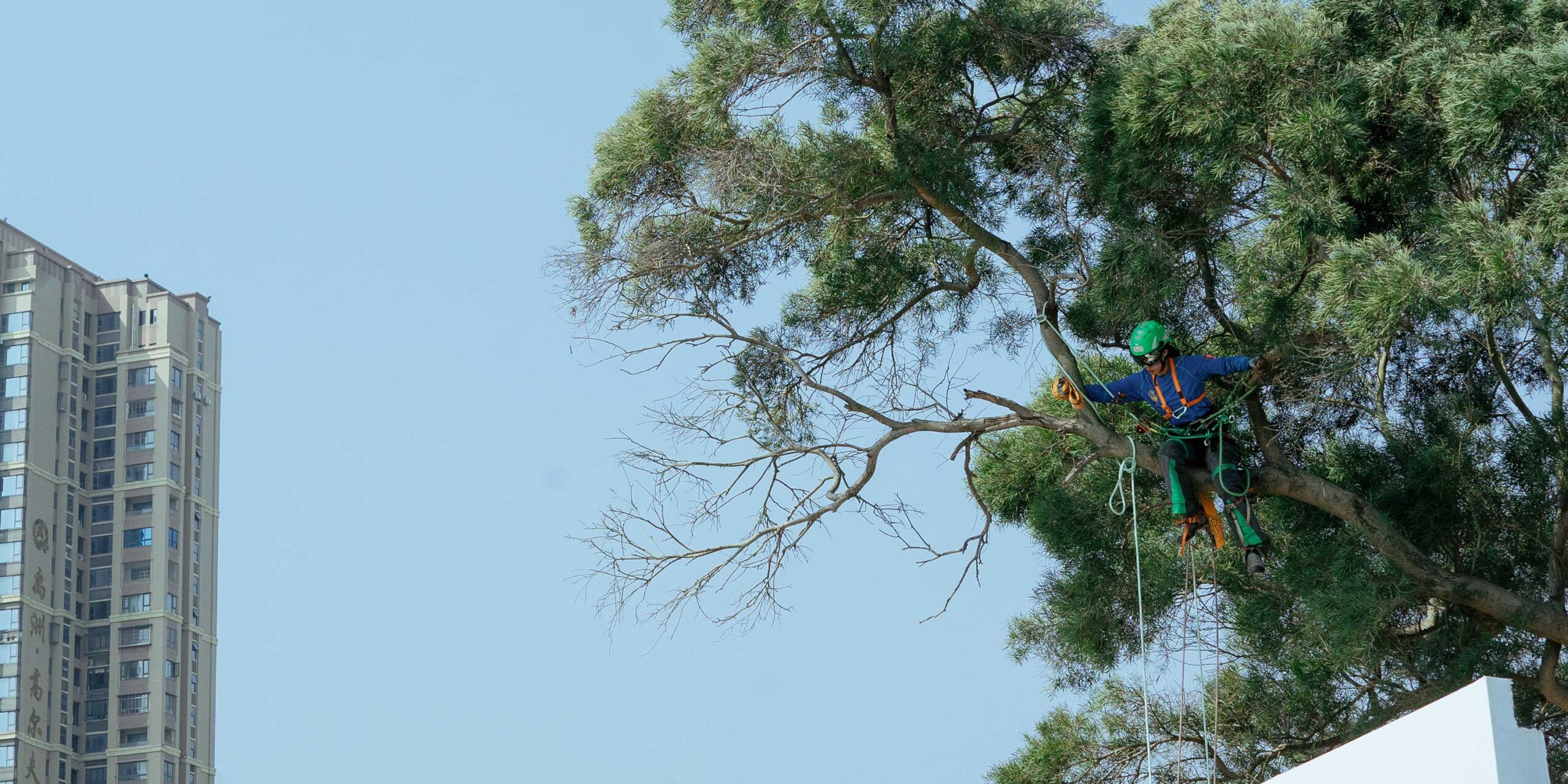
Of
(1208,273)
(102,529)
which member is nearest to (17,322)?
(102,529)

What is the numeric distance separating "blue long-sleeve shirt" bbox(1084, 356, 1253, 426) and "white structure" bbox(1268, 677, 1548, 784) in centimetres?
286

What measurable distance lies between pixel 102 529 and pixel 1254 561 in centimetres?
4141

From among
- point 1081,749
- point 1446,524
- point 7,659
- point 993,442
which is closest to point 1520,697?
point 1446,524

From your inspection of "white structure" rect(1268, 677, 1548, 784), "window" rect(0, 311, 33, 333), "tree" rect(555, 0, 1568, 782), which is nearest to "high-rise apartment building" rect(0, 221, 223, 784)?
"window" rect(0, 311, 33, 333)

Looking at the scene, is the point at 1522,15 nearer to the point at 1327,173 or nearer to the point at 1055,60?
the point at 1327,173

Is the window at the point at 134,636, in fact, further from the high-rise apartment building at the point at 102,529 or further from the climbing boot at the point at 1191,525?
the climbing boot at the point at 1191,525

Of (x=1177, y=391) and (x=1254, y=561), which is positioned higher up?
(x=1177, y=391)

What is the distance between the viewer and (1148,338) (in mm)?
7336

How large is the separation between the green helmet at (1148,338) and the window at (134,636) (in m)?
39.7

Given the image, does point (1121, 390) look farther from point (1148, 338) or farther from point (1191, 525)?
point (1191, 525)

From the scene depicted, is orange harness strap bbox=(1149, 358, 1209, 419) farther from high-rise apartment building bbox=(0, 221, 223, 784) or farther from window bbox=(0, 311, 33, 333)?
window bbox=(0, 311, 33, 333)

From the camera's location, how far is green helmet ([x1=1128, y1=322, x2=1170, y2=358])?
24.0 ft

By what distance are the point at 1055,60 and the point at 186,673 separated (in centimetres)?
3942

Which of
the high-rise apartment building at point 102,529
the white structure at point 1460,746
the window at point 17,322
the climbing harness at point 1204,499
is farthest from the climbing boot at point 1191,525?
the window at point 17,322
